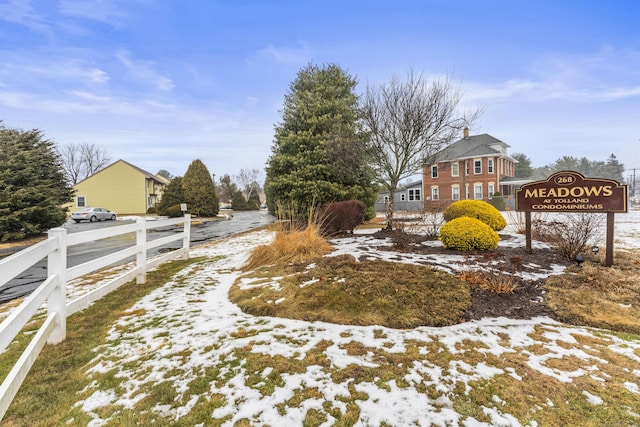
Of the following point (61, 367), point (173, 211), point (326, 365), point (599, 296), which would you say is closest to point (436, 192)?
point (173, 211)

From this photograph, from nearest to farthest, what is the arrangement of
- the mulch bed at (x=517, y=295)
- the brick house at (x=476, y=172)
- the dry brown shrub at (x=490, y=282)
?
the mulch bed at (x=517, y=295), the dry brown shrub at (x=490, y=282), the brick house at (x=476, y=172)

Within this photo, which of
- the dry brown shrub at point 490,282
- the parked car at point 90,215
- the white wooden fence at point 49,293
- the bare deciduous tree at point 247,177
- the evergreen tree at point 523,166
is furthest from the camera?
the bare deciduous tree at point 247,177

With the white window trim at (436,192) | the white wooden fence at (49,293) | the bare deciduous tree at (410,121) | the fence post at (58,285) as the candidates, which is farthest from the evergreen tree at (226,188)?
the fence post at (58,285)

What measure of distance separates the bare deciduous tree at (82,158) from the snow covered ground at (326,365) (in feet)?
210

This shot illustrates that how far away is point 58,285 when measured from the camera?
290 centimetres

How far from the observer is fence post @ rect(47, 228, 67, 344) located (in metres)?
2.86

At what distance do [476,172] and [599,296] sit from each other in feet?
95.9

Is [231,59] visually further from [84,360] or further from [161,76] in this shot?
[84,360]

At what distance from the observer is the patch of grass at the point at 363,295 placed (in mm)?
3314

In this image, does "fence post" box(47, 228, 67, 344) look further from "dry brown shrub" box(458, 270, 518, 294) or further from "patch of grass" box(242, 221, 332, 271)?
"dry brown shrub" box(458, 270, 518, 294)

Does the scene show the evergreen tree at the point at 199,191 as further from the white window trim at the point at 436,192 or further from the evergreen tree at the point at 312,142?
the white window trim at the point at 436,192

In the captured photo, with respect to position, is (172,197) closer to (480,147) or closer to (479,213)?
(479,213)

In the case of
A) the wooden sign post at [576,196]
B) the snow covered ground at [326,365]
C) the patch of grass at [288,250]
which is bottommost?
the snow covered ground at [326,365]

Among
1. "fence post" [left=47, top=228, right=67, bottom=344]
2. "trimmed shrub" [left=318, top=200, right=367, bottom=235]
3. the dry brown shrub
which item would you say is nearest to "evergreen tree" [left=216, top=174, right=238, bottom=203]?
"trimmed shrub" [left=318, top=200, right=367, bottom=235]
